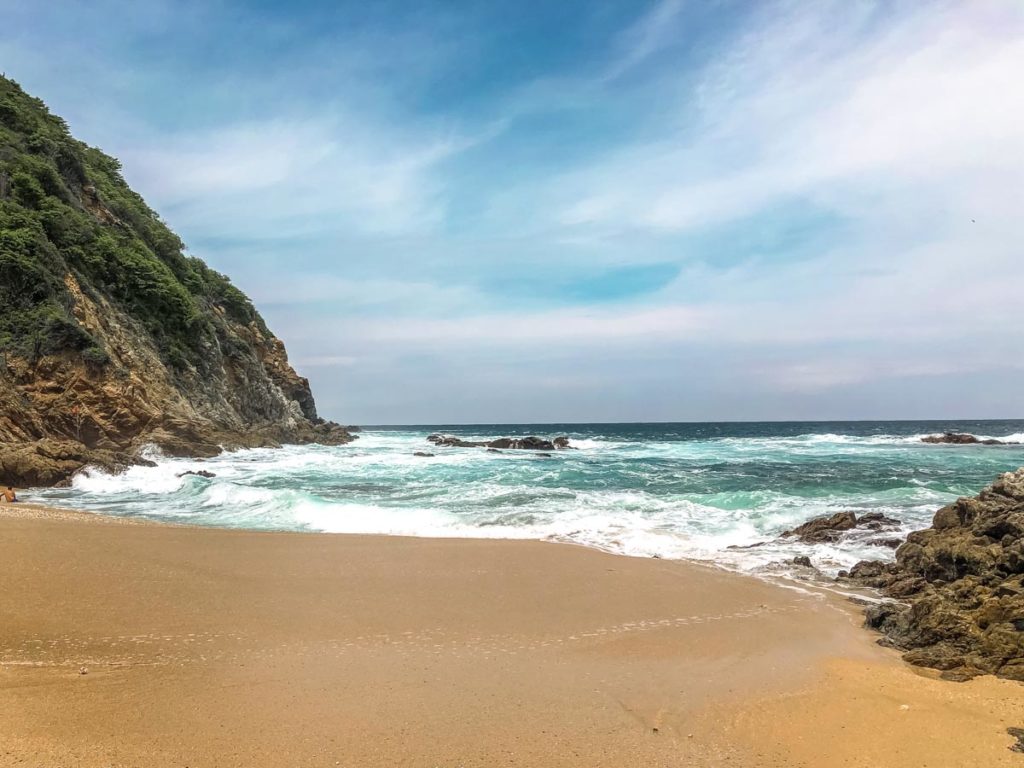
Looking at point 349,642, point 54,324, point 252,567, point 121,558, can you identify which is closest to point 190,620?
point 349,642

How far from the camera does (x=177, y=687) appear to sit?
3812 mm

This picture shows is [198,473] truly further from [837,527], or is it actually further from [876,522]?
[876,522]

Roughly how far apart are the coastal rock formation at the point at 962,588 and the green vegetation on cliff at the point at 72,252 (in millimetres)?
23867

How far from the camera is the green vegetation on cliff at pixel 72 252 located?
20062 millimetres

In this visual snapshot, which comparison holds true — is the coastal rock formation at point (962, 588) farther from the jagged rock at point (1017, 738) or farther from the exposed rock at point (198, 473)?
the exposed rock at point (198, 473)

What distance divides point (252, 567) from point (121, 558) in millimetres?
1566

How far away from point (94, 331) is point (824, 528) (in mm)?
25377

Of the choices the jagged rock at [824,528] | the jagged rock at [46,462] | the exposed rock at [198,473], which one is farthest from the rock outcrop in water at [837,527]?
the jagged rock at [46,462]

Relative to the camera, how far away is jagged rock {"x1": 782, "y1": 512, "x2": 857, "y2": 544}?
10641 millimetres

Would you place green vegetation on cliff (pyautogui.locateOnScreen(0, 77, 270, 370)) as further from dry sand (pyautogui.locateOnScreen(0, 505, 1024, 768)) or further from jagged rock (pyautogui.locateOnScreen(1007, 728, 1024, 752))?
jagged rock (pyautogui.locateOnScreen(1007, 728, 1024, 752))

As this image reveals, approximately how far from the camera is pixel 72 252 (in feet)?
79.9

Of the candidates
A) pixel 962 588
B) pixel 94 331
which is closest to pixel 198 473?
pixel 94 331

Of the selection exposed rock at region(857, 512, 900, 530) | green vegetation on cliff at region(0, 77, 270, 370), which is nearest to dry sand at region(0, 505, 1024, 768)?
exposed rock at region(857, 512, 900, 530)

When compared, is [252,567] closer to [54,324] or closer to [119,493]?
[119,493]
